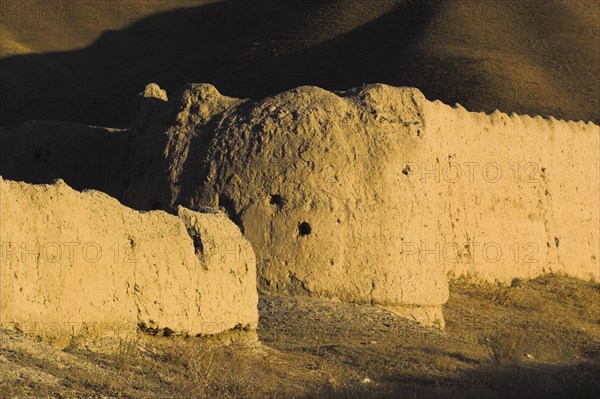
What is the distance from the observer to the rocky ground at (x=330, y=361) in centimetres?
1008

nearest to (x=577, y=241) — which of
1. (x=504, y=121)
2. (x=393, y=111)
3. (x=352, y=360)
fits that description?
(x=504, y=121)

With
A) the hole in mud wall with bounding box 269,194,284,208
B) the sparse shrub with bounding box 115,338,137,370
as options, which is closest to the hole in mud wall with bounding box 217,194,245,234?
the hole in mud wall with bounding box 269,194,284,208

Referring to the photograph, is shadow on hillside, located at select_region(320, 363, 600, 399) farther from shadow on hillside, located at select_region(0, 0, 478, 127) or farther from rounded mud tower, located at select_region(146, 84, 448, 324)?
shadow on hillside, located at select_region(0, 0, 478, 127)

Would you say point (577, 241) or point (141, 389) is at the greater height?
point (577, 241)

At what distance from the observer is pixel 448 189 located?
68.1 feet

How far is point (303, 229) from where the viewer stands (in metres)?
17.1

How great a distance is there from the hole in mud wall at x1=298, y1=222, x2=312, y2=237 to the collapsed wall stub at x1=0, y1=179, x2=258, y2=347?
3.32 metres

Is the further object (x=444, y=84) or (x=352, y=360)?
(x=444, y=84)

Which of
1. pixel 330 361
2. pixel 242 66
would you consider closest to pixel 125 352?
pixel 330 361

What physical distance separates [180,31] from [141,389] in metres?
56.5

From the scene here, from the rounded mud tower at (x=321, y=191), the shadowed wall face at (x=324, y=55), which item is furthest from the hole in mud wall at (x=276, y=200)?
the shadowed wall face at (x=324, y=55)

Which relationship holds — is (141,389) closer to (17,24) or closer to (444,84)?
(444,84)

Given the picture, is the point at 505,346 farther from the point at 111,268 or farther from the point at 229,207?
the point at 111,268

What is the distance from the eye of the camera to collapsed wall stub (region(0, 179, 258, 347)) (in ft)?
34.6
